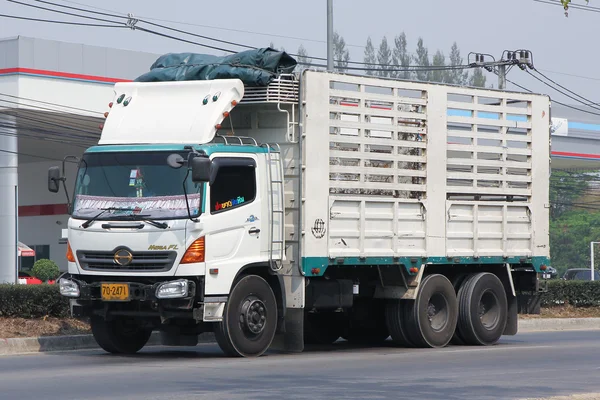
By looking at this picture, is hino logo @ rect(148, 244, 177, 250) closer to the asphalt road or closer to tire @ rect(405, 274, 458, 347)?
the asphalt road

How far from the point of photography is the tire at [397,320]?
54.3 feet

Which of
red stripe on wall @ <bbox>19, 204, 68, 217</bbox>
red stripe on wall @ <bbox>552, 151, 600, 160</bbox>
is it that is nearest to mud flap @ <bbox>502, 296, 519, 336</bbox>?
red stripe on wall @ <bbox>552, 151, 600, 160</bbox>

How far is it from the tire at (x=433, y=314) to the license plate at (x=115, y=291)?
→ 14.9 ft

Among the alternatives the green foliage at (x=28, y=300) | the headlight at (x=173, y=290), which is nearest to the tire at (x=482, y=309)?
the headlight at (x=173, y=290)

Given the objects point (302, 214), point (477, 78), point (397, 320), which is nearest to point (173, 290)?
point (302, 214)

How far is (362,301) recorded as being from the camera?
16969mm

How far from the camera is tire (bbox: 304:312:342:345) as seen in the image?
17.7 metres

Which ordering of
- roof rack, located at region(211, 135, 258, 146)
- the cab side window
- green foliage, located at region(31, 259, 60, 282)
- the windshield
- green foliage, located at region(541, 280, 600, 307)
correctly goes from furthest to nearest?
green foliage, located at region(31, 259, 60, 282)
green foliage, located at region(541, 280, 600, 307)
roof rack, located at region(211, 135, 258, 146)
the cab side window
the windshield

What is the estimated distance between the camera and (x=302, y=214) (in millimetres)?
14828

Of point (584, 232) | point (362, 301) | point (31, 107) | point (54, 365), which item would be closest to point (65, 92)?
point (31, 107)

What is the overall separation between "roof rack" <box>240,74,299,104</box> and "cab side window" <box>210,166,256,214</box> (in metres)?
0.98

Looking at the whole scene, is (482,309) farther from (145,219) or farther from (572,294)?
(572,294)

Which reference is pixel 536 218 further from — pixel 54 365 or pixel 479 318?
pixel 54 365

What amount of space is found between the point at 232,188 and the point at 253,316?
5.38 ft
